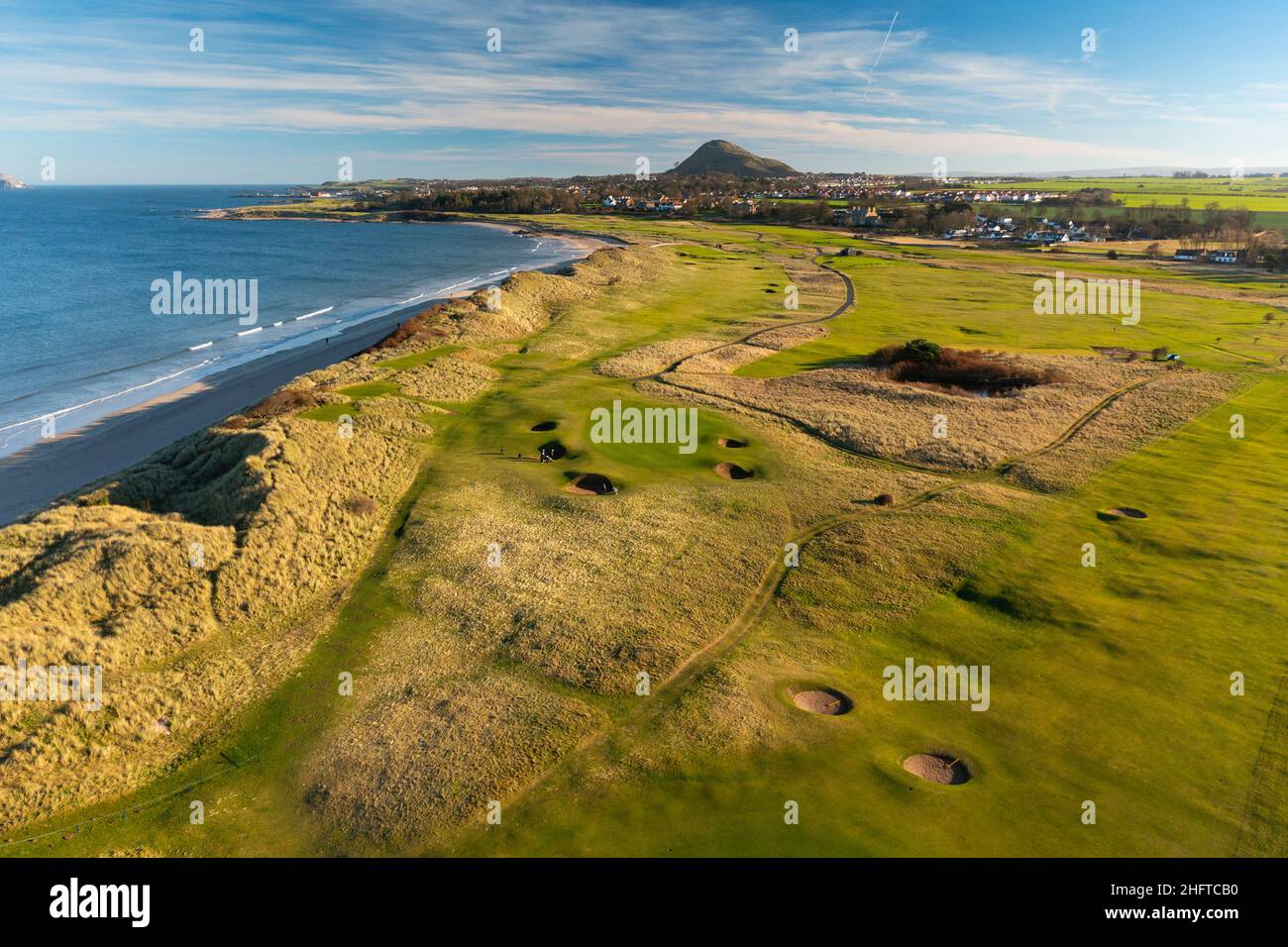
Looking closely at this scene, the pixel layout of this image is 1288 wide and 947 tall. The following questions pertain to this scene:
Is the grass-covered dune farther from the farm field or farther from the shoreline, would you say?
the shoreline

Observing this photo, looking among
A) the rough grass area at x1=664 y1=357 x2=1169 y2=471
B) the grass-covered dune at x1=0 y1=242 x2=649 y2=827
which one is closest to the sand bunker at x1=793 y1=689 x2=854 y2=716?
the grass-covered dune at x1=0 y1=242 x2=649 y2=827

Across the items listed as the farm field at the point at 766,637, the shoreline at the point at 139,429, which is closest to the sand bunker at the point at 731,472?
the farm field at the point at 766,637

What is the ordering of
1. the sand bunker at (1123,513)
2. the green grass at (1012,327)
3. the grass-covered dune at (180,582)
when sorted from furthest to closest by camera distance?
1. the green grass at (1012,327)
2. the sand bunker at (1123,513)
3. the grass-covered dune at (180,582)

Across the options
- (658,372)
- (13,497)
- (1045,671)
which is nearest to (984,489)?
(1045,671)

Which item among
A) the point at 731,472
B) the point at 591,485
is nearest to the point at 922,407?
the point at 731,472

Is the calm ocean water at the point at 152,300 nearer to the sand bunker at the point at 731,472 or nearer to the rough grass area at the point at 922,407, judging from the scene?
the sand bunker at the point at 731,472
